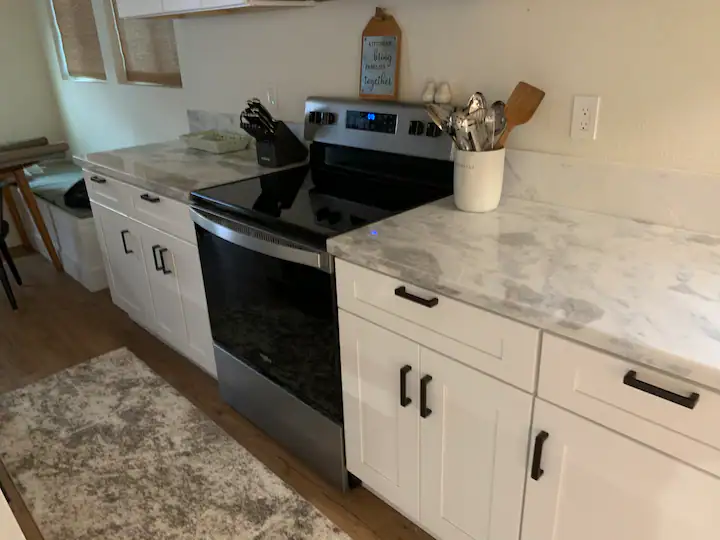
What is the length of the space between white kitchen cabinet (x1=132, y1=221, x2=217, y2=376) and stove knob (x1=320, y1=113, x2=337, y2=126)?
2.24ft

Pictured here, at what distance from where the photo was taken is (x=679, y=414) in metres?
0.94

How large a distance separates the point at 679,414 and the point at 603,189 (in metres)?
0.76

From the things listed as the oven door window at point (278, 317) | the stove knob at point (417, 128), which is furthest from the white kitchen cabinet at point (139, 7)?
the stove knob at point (417, 128)

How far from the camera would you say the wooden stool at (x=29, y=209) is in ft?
11.5

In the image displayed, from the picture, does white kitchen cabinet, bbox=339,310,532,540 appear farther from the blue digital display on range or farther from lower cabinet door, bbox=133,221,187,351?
lower cabinet door, bbox=133,221,187,351

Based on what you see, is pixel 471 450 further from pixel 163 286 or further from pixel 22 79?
pixel 22 79

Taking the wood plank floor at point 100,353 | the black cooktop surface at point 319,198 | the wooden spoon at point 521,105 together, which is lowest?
the wood plank floor at point 100,353

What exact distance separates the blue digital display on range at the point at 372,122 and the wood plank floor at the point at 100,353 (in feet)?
3.89

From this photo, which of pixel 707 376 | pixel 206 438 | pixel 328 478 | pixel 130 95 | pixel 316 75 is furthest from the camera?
pixel 130 95

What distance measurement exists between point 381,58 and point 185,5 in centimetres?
84

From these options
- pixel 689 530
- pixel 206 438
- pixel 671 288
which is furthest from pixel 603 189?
pixel 206 438

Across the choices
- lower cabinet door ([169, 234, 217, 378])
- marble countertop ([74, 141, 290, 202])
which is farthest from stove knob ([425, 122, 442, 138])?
lower cabinet door ([169, 234, 217, 378])

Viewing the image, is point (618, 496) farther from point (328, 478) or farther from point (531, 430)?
point (328, 478)

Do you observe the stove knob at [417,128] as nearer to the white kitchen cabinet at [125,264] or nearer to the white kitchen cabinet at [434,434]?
the white kitchen cabinet at [434,434]
